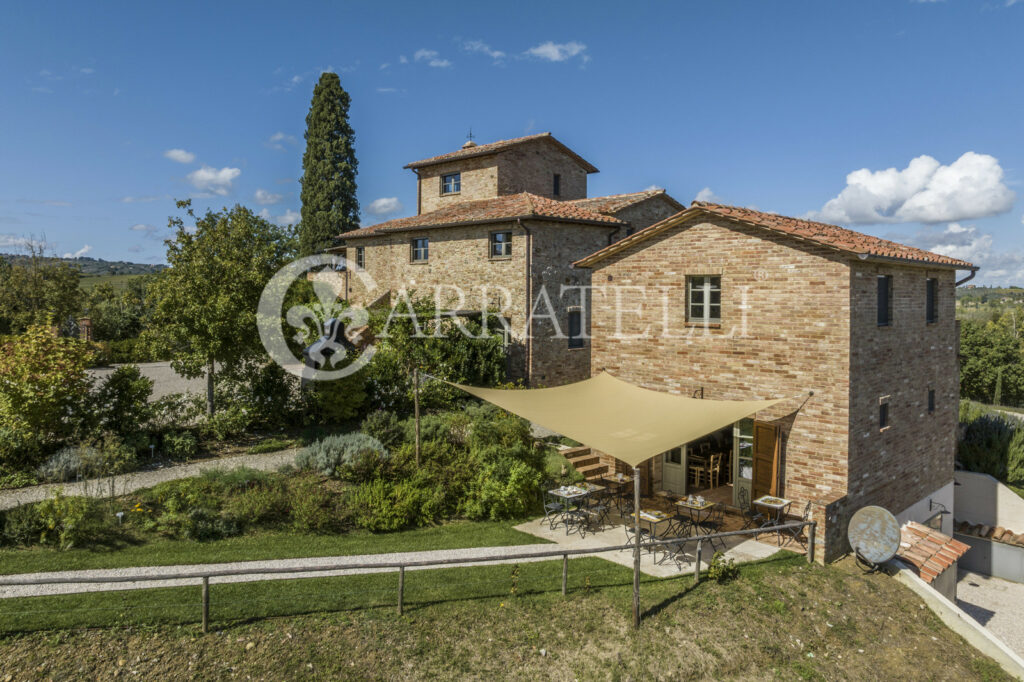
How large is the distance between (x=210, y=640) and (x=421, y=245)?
19387 mm

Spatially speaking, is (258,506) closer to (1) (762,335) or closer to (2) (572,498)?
(2) (572,498)

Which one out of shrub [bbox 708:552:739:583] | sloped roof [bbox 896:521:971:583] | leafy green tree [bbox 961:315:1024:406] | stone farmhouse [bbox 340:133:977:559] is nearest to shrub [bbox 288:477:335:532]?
stone farmhouse [bbox 340:133:977:559]

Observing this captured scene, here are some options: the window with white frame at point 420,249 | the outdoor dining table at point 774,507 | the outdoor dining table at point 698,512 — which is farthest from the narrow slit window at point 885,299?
the window with white frame at point 420,249

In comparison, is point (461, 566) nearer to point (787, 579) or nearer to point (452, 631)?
point (452, 631)

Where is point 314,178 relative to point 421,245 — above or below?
above

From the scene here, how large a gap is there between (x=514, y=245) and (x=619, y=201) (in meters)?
5.66

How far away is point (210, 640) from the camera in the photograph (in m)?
7.91

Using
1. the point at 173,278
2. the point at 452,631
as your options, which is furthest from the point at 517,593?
the point at 173,278

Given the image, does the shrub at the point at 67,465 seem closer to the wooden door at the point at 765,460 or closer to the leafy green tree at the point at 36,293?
the wooden door at the point at 765,460

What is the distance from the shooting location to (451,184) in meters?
29.0

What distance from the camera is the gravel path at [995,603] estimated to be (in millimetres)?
12609

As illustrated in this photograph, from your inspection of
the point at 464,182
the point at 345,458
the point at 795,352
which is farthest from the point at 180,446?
the point at 464,182

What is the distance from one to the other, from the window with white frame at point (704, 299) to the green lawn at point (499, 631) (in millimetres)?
5208

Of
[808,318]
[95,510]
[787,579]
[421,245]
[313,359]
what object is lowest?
[787,579]
